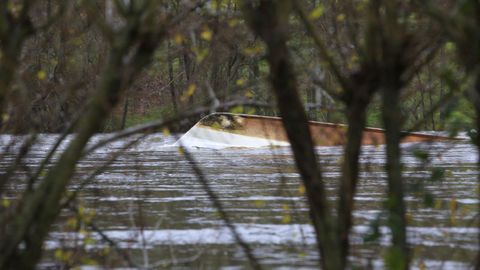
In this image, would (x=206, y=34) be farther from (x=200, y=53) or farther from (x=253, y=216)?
(x=253, y=216)

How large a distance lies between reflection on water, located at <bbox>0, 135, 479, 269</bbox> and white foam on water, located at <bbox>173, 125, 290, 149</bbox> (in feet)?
25.1

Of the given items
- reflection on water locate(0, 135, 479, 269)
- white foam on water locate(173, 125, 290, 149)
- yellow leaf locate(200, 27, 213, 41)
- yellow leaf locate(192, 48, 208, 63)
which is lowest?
white foam on water locate(173, 125, 290, 149)

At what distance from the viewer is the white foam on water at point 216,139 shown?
965 inches

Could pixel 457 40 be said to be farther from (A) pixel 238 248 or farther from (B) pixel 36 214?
(A) pixel 238 248

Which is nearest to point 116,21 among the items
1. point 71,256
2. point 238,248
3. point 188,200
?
point 71,256

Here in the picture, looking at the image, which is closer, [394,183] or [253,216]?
[394,183]

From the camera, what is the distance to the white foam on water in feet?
80.4

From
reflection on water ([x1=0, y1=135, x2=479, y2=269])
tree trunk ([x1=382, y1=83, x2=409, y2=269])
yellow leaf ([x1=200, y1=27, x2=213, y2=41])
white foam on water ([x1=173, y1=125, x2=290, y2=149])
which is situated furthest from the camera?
white foam on water ([x1=173, y1=125, x2=290, y2=149])

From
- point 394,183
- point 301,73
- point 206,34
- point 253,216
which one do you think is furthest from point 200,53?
point 253,216

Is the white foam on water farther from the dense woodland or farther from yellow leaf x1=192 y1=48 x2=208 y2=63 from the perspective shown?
yellow leaf x1=192 y1=48 x2=208 y2=63

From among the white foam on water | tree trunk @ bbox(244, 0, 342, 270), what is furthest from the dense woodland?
the white foam on water

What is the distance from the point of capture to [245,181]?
14.1 meters

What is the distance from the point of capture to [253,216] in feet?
31.5

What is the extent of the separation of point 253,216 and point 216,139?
50.2 feet
